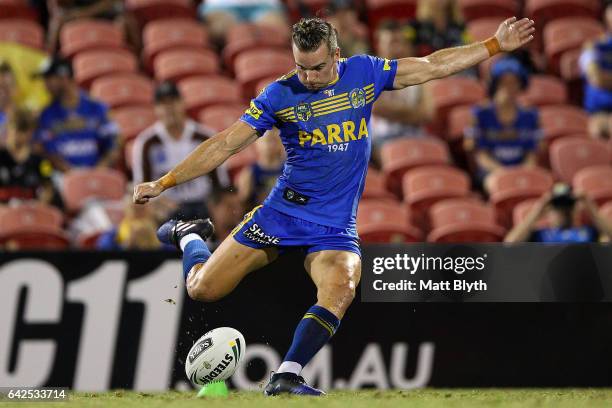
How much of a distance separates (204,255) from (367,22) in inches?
244

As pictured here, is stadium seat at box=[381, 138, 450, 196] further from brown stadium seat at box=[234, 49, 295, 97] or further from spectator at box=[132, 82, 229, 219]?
spectator at box=[132, 82, 229, 219]

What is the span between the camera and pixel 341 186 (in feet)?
21.8

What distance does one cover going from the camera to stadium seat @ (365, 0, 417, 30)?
12.7 meters

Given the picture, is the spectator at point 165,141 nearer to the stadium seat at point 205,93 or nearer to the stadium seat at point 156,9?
the stadium seat at point 205,93

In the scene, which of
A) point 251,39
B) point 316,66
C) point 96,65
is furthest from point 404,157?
point 316,66

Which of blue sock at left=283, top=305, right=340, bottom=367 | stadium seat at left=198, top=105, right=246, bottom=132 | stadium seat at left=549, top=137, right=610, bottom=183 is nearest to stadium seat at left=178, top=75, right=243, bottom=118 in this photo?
stadium seat at left=198, top=105, right=246, bottom=132

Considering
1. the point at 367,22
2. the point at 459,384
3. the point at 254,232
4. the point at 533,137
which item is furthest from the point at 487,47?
the point at 367,22

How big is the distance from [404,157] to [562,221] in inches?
75.6

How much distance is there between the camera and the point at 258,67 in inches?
464

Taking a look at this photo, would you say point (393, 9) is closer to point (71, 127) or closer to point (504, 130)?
point (504, 130)

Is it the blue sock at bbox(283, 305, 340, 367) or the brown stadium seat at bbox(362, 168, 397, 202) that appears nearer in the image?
the blue sock at bbox(283, 305, 340, 367)

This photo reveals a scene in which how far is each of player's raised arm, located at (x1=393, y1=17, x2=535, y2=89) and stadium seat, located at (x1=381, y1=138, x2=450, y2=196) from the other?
4.04 m

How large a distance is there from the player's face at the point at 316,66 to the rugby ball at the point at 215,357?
1341 millimetres

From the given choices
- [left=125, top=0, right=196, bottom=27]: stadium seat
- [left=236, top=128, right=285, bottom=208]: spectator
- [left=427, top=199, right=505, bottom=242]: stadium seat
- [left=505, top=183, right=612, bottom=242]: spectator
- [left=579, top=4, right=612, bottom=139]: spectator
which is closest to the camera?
[left=505, top=183, right=612, bottom=242]: spectator
